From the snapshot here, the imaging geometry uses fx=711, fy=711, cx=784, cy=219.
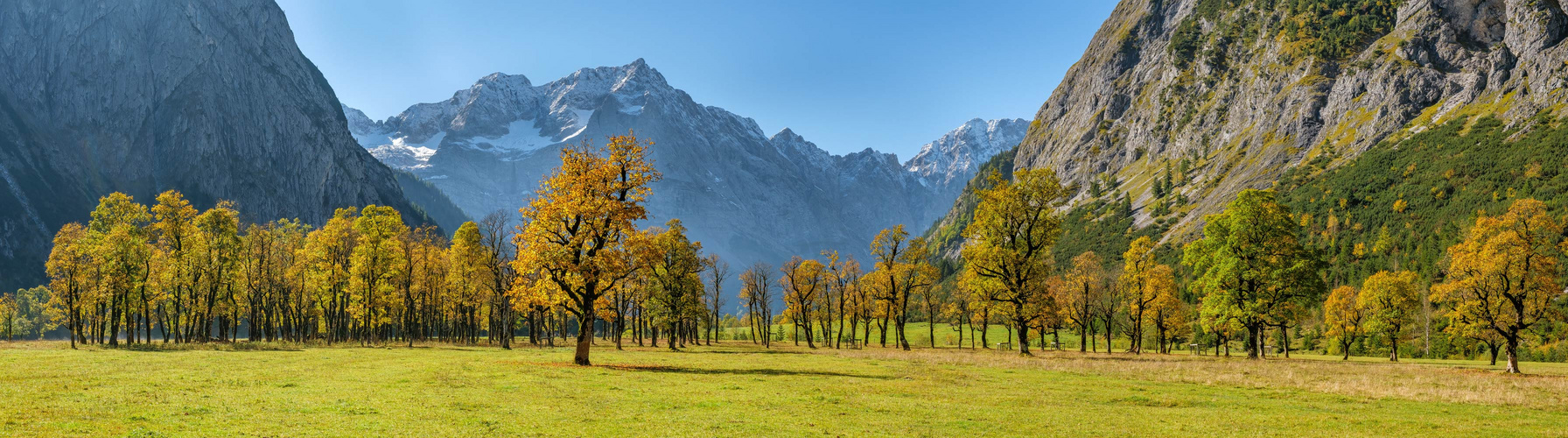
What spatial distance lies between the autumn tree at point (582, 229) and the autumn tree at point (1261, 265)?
39.8 m

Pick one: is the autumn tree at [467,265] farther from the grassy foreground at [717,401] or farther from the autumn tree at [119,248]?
the grassy foreground at [717,401]

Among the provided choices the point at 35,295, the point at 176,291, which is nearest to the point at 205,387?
the point at 176,291

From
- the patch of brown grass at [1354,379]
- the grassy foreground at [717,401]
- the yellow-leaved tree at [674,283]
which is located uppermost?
the yellow-leaved tree at [674,283]

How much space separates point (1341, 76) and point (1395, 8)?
30.1 m

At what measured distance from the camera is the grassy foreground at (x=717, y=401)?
53.7ft

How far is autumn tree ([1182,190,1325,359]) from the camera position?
4884 centimetres

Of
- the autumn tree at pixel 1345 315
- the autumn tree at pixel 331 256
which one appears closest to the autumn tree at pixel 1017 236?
the autumn tree at pixel 1345 315

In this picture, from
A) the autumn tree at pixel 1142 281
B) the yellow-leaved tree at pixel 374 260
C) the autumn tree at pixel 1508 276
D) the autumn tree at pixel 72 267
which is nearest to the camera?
the autumn tree at pixel 1508 276

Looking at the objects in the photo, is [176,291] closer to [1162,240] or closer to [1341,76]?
[1162,240]

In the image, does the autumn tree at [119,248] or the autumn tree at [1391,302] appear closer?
the autumn tree at [119,248]

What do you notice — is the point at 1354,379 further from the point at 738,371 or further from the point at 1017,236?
the point at 738,371

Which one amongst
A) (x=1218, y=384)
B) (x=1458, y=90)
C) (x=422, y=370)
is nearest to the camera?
(x=422, y=370)

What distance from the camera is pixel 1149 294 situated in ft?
223

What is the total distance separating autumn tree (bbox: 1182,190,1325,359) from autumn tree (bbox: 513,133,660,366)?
131 feet
